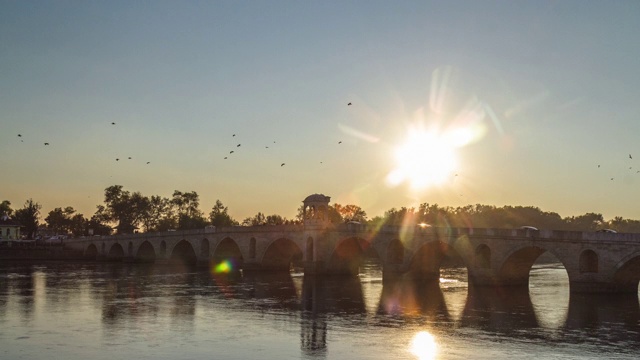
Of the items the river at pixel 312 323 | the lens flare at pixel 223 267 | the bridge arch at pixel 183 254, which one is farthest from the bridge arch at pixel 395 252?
the bridge arch at pixel 183 254

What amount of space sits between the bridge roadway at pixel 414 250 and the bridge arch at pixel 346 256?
0.12 metres

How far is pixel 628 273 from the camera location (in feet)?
179

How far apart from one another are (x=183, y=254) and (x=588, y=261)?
87.0 m

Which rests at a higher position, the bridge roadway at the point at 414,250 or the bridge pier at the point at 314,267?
the bridge roadway at the point at 414,250

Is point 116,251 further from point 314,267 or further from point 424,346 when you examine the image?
point 424,346

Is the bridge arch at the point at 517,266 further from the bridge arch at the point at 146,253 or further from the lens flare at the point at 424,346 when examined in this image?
the bridge arch at the point at 146,253

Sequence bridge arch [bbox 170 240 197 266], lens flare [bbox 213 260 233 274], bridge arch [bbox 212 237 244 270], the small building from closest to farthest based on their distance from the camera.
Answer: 1. lens flare [bbox 213 260 233 274]
2. bridge arch [bbox 212 237 244 270]
3. bridge arch [bbox 170 240 197 266]
4. the small building

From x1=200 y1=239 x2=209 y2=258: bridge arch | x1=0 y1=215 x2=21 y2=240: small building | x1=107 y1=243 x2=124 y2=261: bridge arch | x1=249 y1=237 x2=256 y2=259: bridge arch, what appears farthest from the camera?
x1=0 y1=215 x2=21 y2=240: small building

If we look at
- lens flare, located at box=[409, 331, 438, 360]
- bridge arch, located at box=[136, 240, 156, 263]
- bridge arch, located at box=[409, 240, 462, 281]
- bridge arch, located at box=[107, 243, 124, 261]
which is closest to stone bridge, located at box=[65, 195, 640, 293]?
bridge arch, located at box=[409, 240, 462, 281]

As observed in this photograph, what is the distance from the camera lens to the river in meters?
33.3

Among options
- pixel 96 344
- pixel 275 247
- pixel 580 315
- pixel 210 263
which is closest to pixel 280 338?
pixel 96 344

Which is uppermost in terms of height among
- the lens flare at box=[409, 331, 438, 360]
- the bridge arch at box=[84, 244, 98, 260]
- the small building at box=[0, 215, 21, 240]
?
the small building at box=[0, 215, 21, 240]

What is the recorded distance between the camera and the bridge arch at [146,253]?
13650 centimetres

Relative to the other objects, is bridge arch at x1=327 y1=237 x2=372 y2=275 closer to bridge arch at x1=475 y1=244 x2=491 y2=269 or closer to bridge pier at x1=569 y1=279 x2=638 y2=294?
bridge arch at x1=475 y1=244 x2=491 y2=269
